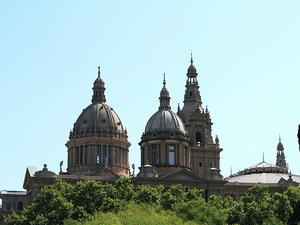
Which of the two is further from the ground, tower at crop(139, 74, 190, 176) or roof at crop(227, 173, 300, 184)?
tower at crop(139, 74, 190, 176)

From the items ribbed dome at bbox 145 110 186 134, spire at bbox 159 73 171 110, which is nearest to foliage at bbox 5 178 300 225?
ribbed dome at bbox 145 110 186 134

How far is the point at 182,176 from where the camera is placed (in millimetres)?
173000

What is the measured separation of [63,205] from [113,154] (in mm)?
53124

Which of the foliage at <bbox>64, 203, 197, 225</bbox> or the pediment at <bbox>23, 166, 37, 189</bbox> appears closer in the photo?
the foliage at <bbox>64, 203, 197, 225</bbox>

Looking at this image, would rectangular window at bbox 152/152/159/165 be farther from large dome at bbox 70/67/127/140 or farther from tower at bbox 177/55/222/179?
tower at bbox 177/55/222/179

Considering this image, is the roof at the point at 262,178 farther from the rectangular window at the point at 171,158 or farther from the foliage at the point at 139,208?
the foliage at the point at 139,208

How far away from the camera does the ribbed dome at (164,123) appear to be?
180 metres

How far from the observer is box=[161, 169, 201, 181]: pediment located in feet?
564

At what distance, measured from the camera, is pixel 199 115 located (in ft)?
651

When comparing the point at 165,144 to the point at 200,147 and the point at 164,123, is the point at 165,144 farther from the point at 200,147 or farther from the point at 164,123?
the point at 200,147

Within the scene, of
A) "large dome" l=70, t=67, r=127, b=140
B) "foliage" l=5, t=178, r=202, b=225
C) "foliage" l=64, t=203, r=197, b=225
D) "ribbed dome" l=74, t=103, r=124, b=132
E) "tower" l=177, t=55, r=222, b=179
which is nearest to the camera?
"foliage" l=64, t=203, r=197, b=225

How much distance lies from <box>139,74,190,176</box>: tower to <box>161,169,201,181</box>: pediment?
14.2 feet

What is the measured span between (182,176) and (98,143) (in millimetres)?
21030

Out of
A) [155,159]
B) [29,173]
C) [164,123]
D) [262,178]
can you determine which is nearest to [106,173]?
[155,159]
